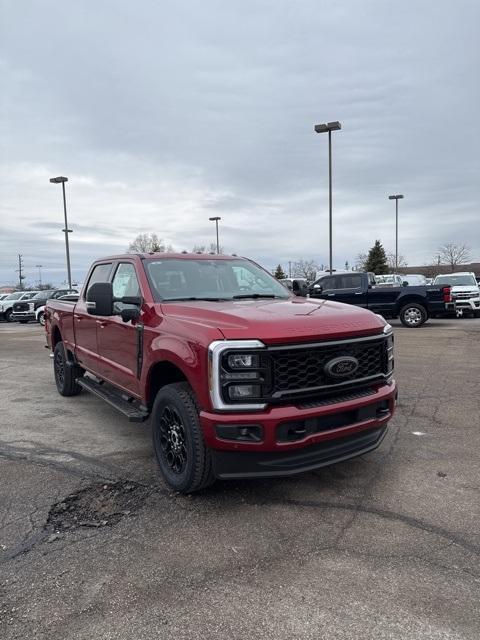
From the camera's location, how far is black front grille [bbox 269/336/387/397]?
325 cm

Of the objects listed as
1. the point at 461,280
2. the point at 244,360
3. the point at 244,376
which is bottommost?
the point at 244,376

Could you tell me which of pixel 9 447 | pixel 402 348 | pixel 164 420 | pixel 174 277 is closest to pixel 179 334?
pixel 164 420

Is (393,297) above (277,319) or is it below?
below

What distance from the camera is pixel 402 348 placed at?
432 inches

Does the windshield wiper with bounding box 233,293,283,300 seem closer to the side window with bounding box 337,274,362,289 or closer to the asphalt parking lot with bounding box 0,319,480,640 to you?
the asphalt parking lot with bounding box 0,319,480,640

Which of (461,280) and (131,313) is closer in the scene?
(131,313)

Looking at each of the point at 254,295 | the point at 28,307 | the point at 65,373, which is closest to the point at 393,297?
the point at 65,373

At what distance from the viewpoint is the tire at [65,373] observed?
23.0 ft

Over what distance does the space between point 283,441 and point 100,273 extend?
142 inches

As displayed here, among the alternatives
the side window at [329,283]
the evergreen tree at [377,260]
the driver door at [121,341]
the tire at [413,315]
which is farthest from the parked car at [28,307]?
the evergreen tree at [377,260]

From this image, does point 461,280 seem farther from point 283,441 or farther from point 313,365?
point 283,441

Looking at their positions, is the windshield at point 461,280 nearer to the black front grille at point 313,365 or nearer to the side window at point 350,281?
the side window at point 350,281

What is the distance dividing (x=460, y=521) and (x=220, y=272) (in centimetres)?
305

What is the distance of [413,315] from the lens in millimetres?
15648
